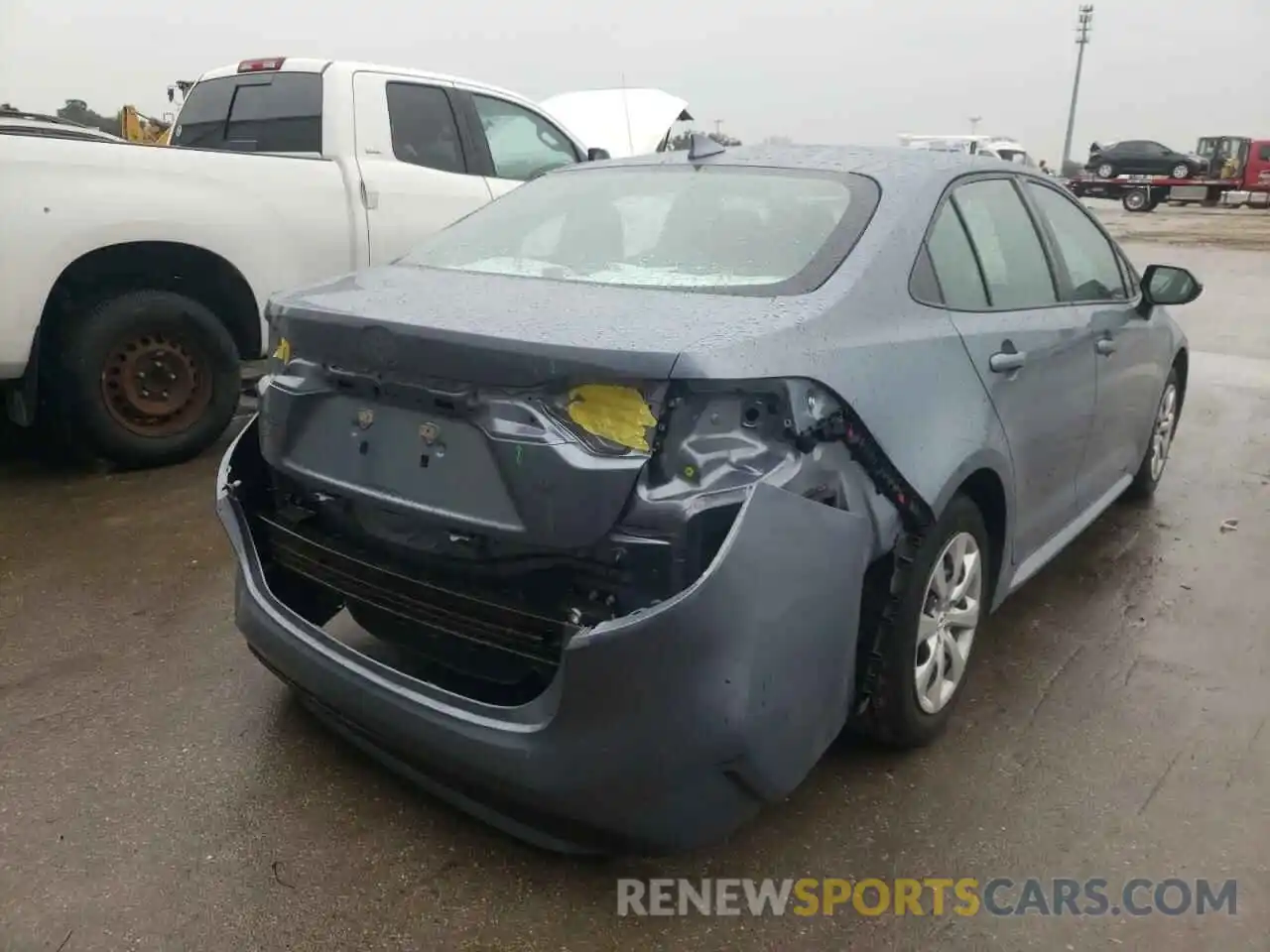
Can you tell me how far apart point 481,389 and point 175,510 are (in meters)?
3.02

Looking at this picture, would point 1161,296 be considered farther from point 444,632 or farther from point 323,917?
point 323,917

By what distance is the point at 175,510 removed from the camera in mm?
4711

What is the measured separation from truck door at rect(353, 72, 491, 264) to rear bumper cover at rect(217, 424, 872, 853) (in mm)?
3901

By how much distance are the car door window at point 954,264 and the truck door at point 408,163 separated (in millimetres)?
3444

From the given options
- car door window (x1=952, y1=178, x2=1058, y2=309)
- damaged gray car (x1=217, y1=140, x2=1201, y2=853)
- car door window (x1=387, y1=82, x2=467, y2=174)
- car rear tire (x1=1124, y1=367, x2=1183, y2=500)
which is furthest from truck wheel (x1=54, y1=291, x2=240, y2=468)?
car rear tire (x1=1124, y1=367, x2=1183, y2=500)

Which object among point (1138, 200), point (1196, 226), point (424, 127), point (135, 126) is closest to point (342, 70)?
point (424, 127)

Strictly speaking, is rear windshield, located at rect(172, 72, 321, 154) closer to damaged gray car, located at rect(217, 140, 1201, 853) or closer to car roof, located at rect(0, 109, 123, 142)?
car roof, located at rect(0, 109, 123, 142)

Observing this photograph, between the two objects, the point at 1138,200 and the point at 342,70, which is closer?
the point at 342,70

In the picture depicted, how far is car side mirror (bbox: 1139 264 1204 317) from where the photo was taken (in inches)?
166

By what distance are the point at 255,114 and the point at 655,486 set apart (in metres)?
5.15

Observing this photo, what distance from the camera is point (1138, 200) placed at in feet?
118

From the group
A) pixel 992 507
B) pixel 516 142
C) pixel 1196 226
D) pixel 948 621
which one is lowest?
pixel 1196 226

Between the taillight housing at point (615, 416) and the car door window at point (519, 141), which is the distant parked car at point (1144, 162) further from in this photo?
the taillight housing at point (615, 416)

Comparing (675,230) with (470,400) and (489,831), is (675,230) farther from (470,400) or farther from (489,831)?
(489,831)
